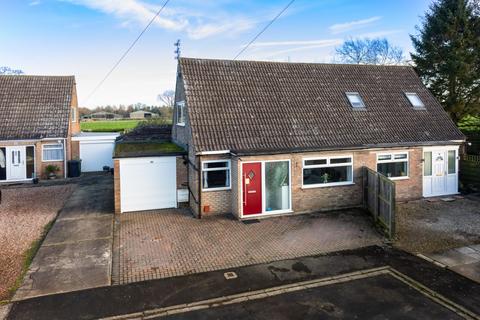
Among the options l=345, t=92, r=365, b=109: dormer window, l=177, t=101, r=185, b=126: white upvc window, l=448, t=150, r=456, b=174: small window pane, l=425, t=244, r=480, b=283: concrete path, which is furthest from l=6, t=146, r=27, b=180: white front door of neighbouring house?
l=448, t=150, r=456, b=174: small window pane

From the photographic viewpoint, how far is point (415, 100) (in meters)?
17.2

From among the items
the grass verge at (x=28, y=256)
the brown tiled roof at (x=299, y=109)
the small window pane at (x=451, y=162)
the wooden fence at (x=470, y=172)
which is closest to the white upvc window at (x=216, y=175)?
the brown tiled roof at (x=299, y=109)

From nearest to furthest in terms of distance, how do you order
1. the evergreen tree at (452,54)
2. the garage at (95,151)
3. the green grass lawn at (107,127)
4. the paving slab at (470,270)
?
the paving slab at (470,270)
the evergreen tree at (452,54)
the garage at (95,151)
the green grass lawn at (107,127)

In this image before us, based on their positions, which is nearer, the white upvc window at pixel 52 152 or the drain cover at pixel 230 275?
the drain cover at pixel 230 275

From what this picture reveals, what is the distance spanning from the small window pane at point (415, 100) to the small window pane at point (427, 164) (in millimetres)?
2763

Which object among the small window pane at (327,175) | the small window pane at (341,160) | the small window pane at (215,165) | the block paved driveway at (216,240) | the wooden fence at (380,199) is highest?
the small window pane at (341,160)

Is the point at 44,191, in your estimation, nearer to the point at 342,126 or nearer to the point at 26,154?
the point at 26,154

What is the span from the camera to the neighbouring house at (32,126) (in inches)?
796

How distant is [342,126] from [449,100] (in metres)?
11.4

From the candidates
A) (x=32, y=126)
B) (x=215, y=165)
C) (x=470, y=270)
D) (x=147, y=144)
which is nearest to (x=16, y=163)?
(x=32, y=126)

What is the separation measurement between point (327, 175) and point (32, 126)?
1746cm

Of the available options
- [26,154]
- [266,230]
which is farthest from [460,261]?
[26,154]

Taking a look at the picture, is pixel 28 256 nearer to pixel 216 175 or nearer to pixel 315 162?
pixel 216 175

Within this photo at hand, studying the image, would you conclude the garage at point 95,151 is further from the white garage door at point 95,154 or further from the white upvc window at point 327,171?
the white upvc window at point 327,171
